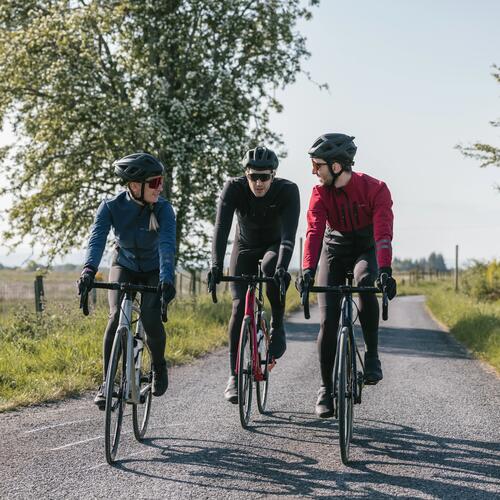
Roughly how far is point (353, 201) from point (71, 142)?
1776 cm

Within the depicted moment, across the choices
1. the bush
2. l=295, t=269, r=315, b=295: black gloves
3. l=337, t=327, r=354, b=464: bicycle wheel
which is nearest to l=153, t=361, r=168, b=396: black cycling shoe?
l=295, t=269, r=315, b=295: black gloves

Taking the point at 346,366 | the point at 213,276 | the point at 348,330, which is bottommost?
the point at 346,366

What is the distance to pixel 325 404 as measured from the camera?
5.71 meters

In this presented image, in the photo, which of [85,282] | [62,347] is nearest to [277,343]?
[85,282]

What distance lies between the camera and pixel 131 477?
15.1 feet

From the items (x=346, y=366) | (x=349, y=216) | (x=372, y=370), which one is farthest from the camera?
(x=349, y=216)

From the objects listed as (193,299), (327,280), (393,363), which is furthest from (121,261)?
(193,299)

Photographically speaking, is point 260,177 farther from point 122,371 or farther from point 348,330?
point 122,371

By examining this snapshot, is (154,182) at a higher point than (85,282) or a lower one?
higher

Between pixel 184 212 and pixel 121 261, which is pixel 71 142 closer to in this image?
pixel 184 212

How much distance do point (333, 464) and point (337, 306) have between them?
1.26 m

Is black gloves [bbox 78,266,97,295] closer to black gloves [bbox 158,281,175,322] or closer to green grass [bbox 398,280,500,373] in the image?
black gloves [bbox 158,281,175,322]

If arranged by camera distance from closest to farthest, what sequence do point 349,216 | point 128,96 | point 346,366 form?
point 346,366, point 349,216, point 128,96

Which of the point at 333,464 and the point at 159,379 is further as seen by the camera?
the point at 159,379
